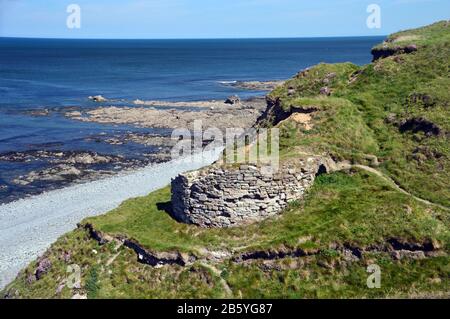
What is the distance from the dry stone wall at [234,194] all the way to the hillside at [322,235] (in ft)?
2.14

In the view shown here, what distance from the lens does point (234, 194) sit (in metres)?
25.3

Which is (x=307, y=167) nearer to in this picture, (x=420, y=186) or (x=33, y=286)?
(x=420, y=186)

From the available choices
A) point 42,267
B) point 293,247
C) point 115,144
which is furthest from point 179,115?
point 293,247

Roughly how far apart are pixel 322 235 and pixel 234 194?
5.03 m

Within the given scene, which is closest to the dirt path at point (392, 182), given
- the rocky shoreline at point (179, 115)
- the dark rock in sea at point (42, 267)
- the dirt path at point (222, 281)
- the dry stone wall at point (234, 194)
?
the dry stone wall at point (234, 194)

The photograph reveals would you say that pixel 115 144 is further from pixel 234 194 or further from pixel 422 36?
pixel 234 194

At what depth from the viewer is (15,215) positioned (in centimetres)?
4494

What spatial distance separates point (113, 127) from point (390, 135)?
58829mm

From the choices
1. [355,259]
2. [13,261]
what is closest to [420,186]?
[355,259]

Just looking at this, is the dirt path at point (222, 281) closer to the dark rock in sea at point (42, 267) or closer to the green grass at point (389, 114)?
the green grass at point (389, 114)

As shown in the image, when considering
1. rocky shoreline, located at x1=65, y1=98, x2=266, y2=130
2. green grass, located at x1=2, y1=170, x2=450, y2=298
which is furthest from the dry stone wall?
rocky shoreline, located at x1=65, y1=98, x2=266, y2=130

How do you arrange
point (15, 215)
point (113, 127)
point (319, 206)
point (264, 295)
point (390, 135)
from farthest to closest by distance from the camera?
point (113, 127), point (15, 215), point (390, 135), point (319, 206), point (264, 295)

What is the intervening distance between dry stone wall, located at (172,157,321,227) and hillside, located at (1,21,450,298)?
2.14 feet

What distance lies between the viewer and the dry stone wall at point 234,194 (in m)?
25.2
